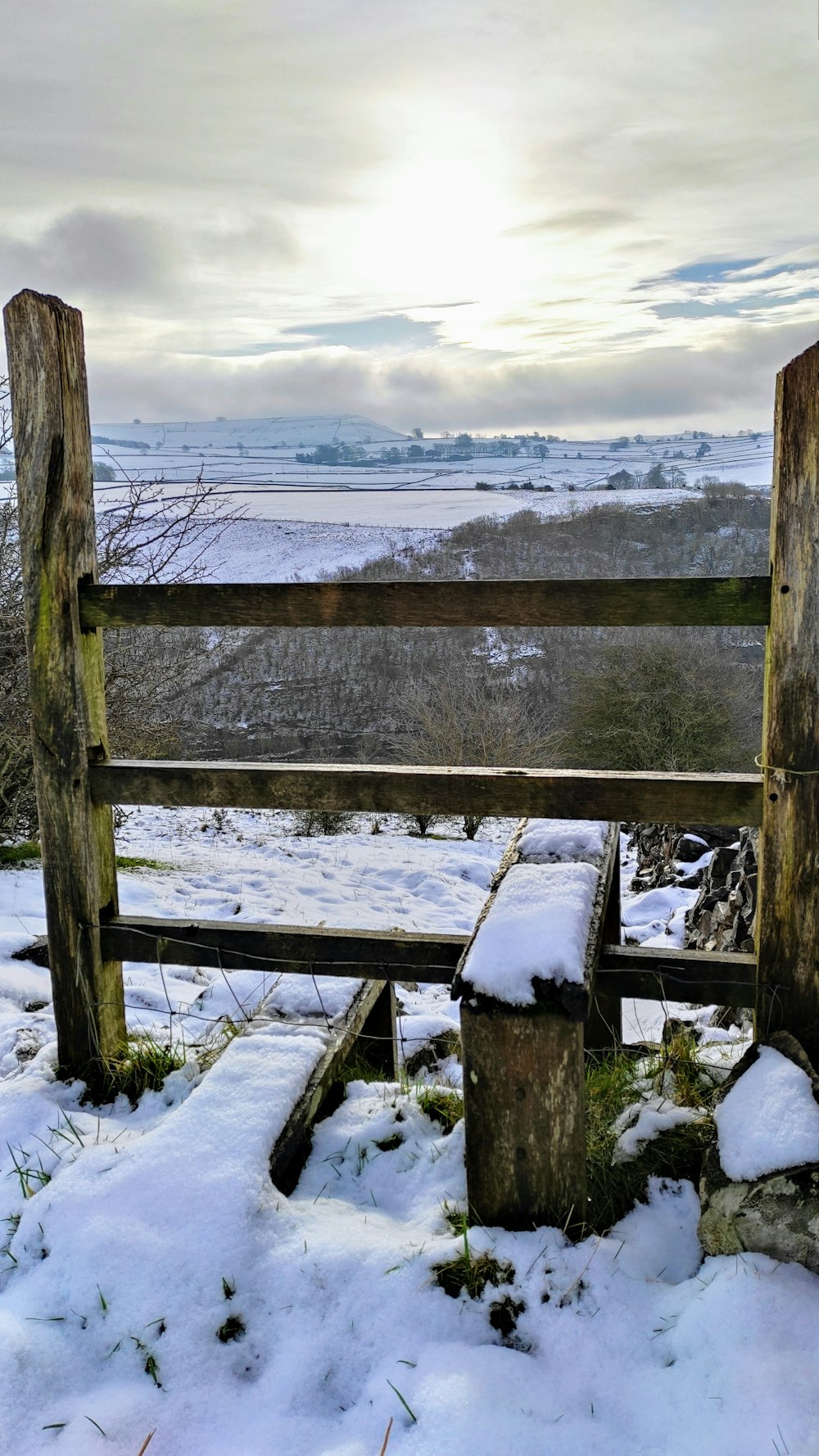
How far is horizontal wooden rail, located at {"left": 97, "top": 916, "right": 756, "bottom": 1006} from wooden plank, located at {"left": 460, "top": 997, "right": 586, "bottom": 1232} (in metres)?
0.57

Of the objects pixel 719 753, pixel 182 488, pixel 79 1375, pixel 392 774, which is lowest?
pixel 719 753

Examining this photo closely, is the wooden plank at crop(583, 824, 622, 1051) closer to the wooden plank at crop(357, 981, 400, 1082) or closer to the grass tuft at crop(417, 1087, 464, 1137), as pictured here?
the grass tuft at crop(417, 1087, 464, 1137)

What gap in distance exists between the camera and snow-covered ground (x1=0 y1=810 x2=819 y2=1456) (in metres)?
1.78

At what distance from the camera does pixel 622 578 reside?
2.54 meters

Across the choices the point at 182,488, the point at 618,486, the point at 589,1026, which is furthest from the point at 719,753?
the point at 618,486

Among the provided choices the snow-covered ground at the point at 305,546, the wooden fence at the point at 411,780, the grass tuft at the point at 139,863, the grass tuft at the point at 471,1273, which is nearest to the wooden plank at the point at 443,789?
the wooden fence at the point at 411,780

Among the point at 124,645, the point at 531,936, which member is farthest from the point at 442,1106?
the point at 124,645

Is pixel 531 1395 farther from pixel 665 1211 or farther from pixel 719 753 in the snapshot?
pixel 719 753

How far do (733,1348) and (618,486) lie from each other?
162 feet

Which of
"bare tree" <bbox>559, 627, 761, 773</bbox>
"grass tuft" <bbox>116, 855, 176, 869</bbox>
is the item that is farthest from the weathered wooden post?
"bare tree" <bbox>559, 627, 761, 773</bbox>

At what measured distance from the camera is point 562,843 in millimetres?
2918

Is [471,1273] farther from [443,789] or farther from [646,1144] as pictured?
[443,789]

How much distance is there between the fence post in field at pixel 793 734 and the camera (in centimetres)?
236

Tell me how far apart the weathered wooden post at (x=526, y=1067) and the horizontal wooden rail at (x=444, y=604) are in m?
0.83
